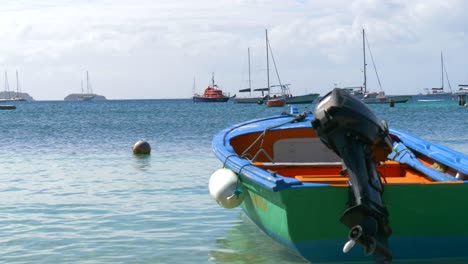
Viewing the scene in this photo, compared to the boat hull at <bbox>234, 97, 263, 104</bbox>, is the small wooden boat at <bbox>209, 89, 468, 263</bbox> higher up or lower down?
higher up

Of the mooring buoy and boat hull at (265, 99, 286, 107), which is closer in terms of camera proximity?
the mooring buoy

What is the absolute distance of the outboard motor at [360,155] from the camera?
576 centimetres

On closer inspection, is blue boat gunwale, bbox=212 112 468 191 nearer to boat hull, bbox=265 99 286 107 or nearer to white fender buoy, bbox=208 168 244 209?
white fender buoy, bbox=208 168 244 209

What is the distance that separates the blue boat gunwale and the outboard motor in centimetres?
57

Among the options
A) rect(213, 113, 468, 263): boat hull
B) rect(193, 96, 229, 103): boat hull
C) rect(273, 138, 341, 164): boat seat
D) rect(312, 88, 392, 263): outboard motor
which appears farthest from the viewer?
rect(193, 96, 229, 103): boat hull

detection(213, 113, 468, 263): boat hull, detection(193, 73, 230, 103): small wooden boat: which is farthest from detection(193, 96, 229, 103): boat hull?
detection(213, 113, 468, 263): boat hull

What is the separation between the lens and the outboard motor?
5.76 m

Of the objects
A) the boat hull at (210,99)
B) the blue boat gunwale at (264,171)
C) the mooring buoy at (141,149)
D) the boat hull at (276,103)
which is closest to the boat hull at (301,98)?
the boat hull at (276,103)

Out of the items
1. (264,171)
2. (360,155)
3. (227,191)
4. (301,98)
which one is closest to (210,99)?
(301,98)

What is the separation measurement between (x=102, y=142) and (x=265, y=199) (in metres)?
20.8

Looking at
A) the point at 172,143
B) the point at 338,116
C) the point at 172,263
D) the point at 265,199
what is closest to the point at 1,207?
the point at 172,263

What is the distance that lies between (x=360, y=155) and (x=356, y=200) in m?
0.35

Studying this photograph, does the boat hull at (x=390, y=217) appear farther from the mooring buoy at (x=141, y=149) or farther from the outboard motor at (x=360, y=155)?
the mooring buoy at (x=141, y=149)

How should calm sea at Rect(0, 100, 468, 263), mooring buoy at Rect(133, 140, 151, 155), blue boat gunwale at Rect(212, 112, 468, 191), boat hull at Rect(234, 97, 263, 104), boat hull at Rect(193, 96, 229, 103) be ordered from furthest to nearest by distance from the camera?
boat hull at Rect(193, 96, 229, 103), boat hull at Rect(234, 97, 263, 104), mooring buoy at Rect(133, 140, 151, 155), calm sea at Rect(0, 100, 468, 263), blue boat gunwale at Rect(212, 112, 468, 191)
